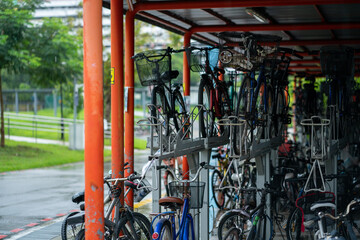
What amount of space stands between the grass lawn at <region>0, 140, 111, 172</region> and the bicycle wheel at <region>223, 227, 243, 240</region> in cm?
1308

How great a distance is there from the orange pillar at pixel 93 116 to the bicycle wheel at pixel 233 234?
6.47 ft

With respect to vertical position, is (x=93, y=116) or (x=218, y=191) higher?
(x=93, y=116)

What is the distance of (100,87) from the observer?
566 cm

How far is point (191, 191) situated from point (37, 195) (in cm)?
794

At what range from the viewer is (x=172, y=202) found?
6730 millimetres

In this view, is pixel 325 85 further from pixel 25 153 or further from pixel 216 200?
pixel 25 153

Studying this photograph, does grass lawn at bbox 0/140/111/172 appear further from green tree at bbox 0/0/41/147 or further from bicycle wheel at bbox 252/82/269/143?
bicycle wheel at bbox 252/82/269/143

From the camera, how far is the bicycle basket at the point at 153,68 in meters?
7.90

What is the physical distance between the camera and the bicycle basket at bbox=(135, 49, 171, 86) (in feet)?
25.9

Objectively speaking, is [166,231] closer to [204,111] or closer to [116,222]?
[116,222]

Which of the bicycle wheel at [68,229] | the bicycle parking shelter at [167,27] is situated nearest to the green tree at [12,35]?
the bicycle parking shelter at [167,27]

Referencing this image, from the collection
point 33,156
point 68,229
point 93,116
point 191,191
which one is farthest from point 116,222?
point 33,156

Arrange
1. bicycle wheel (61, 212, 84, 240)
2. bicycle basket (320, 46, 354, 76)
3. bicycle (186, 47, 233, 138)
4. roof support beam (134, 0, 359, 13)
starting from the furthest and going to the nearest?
bicycle basket (320, 46, 354, 76) < roof support beam (134, 0, 359, 13) < bicycle (186, 47, 233, 138) < bicycle wheel (61, 212, 84, 240)

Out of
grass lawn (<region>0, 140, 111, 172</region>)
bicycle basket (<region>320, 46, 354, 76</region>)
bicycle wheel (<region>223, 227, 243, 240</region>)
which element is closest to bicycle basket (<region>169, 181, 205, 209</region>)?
bicycle wheel (<region>223, 227, 243, 240</region>)
